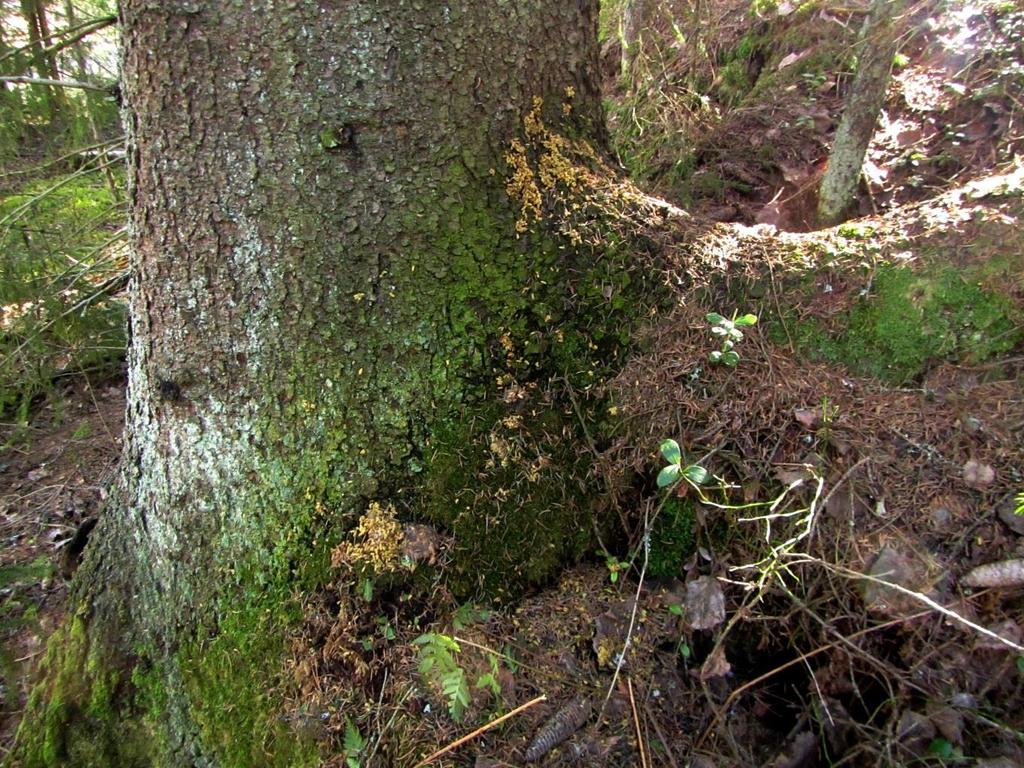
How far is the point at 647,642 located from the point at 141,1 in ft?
8.07

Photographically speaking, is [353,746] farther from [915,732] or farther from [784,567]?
[915,732]

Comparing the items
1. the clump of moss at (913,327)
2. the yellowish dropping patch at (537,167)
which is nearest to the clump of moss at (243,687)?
the yellowish dropping patch at (537,167)

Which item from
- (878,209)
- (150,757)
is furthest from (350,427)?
(878,209)

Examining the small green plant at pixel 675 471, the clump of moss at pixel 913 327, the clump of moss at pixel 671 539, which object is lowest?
the clump of moss at pixel 671 539

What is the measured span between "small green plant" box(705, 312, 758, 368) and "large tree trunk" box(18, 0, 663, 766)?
0.37 metres

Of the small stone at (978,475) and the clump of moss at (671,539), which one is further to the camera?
the clump of moss at (671,539)

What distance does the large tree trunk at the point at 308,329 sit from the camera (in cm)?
176

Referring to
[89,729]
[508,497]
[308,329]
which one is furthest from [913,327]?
[89,729]

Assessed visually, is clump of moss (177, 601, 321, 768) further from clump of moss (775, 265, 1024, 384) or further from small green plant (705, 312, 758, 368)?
clump of moss (775, 265, 1024, 384)

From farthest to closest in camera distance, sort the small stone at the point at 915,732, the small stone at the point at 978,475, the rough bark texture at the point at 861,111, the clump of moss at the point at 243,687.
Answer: the rough bark texture at the point at 861,111 < the small stone at the point at 978,475 < the clump of moss at the point at 243,687 < the small stone at the point at 915,732

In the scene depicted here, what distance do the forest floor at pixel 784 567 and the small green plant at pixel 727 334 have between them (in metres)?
0.05

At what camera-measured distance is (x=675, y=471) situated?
6.28 feet

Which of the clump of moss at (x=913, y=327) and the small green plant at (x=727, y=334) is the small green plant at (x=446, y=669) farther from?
the clump of moss at (x=913, y=327)

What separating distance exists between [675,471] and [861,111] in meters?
1.90
